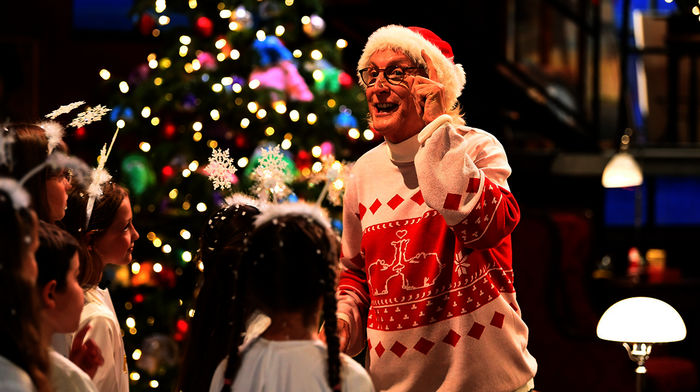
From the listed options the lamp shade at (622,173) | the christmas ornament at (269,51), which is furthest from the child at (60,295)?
the lamp shade at (622,173)

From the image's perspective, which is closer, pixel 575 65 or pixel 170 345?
pixel 170 345

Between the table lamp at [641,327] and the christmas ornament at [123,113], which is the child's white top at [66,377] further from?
the christmas ornament at [123,113]

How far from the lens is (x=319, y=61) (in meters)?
5.00

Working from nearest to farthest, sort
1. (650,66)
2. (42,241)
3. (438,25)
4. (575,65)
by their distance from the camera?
(42,241) < (438,25) < (575,65) < (650,66)

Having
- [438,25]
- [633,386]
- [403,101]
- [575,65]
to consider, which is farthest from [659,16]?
[403,101]

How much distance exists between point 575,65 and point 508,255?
23.6 feet

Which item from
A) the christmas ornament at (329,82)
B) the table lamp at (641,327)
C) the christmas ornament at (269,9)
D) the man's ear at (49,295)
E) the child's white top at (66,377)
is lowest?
the table lamp at (641,327)

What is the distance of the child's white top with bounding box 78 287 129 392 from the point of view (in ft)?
8.10

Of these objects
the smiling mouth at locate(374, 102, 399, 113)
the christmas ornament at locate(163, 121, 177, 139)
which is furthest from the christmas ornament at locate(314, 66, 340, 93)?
the smiling mouth at locate(374, 102, 399, 113)

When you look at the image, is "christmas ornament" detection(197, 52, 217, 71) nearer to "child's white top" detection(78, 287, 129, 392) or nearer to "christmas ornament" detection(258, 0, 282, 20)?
"christmas ornament" detection(258, 0, 282, 20)

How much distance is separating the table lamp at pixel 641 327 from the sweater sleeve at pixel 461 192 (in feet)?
5.13

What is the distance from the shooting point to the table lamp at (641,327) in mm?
3619

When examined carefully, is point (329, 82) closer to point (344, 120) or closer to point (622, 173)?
point (344, 120)

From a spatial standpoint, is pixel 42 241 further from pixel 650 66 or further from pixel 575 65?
pixel 650 66
